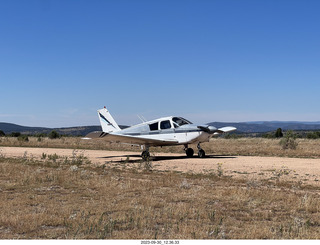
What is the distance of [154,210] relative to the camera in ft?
25.7

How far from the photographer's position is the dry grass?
20.0 ft

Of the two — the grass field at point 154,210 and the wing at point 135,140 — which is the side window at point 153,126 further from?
the grass field at point 154,210

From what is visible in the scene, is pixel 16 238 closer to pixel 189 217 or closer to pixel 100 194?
pixel 189 217

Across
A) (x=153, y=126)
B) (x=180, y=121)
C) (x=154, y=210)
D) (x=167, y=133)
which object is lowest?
(x=154, y=210)

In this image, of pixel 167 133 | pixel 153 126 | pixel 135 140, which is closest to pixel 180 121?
pixel 167 133

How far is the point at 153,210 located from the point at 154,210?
0.05 m

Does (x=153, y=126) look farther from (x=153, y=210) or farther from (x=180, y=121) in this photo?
(x=153, y=210)

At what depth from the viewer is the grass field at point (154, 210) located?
6.11 m

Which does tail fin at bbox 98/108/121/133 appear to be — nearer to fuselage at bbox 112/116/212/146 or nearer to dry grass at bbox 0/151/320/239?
fuselage at bbox 112/116/212/146

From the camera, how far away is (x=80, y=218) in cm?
697

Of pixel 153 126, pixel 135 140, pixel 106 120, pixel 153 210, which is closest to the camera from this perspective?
pixel 153 210

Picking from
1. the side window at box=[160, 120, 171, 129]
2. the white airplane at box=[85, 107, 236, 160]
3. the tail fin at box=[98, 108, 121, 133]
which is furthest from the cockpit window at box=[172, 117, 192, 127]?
the tail fin at box=[98, 108, 121, 133]

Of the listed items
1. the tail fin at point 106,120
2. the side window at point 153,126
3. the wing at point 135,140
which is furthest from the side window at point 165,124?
the tail fin at point 106,120
